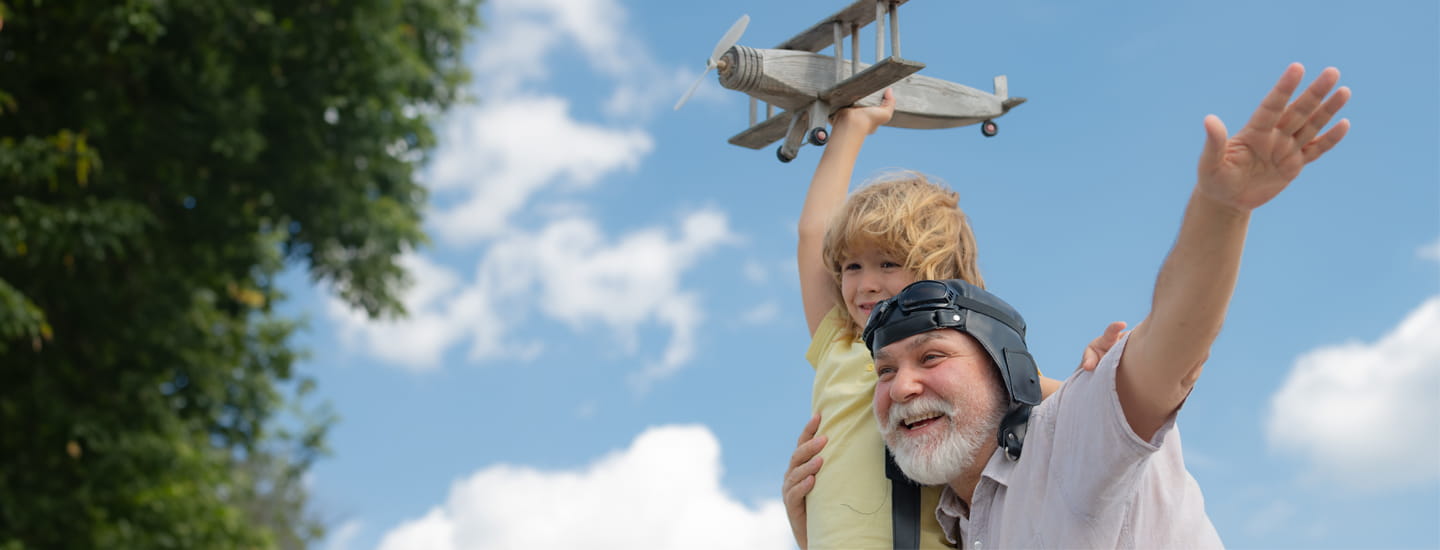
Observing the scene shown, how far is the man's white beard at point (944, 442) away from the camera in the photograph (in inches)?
105

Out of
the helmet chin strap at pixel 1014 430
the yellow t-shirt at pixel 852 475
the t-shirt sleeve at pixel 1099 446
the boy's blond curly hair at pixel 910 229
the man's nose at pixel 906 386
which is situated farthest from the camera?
the boy's blond curly hair at pixel 910 229

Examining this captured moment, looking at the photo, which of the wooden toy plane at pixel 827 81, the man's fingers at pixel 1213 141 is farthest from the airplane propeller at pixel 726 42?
the man's fingers at pixel 1213 141

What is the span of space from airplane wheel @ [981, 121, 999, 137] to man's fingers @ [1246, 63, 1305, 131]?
2323mm

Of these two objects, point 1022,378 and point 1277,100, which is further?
point 1022,378

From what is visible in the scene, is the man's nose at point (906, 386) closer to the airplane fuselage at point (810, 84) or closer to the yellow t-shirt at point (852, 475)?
the yellow t-shirt at point (852, 475)

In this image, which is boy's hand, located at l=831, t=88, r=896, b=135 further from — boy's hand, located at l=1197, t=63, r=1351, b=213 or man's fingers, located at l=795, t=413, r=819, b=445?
boy's hand, located at l=1197, t=63, r=1351, b=213

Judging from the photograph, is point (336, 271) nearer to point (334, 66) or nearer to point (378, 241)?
point (378, 241)

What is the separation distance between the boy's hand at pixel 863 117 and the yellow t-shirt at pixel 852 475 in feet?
2.47

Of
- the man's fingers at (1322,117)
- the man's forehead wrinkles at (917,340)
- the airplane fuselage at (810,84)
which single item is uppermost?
the airplane fuselage at (810,84)

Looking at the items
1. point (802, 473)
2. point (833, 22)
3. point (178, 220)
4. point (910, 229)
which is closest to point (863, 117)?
point (833, 22)

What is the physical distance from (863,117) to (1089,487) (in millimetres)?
1774

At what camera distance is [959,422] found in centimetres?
268

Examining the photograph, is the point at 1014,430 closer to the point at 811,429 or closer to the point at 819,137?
the point at 811,429

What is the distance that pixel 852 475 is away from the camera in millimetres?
3076
